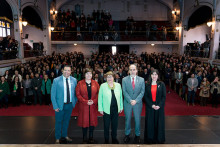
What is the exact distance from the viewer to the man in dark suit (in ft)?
13.2

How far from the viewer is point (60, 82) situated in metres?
4.07

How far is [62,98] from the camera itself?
4.03m

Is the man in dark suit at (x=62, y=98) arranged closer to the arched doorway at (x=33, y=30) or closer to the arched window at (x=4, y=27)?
the arched doorway at (x=33, y=30)

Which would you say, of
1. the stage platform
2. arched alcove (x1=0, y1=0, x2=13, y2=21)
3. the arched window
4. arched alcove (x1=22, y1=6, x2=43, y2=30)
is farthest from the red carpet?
the arched window

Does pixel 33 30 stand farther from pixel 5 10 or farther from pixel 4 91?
pixel 4 91

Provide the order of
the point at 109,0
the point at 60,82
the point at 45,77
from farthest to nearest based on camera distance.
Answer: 1. the point at 109,0
2. the point at 45,77
3. the point at 60,82

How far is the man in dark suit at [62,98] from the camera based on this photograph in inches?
159

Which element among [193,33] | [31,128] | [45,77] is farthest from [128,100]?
[193,33]

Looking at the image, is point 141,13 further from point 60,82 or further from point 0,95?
point 60,82

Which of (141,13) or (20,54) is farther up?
(141,13)

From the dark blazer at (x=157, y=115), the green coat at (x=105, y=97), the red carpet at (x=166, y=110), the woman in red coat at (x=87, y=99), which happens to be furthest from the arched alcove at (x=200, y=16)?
the woman in red coat at (x=87, y=99)

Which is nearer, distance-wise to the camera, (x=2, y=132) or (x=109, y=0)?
(x=2, y=132)

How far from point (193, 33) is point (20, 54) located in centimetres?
1842

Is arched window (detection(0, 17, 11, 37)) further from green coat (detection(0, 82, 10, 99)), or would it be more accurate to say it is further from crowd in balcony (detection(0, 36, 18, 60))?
green coat (detection(0, 82, 10, 99))
